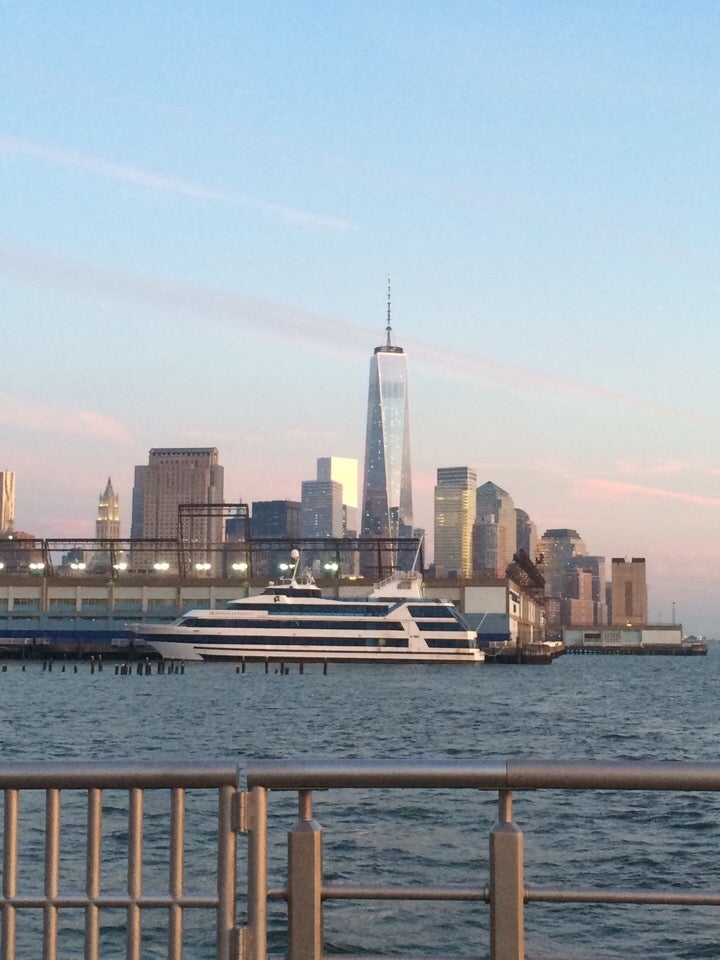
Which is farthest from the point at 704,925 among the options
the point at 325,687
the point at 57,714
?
the point at 325,687

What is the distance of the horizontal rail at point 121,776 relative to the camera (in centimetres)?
478

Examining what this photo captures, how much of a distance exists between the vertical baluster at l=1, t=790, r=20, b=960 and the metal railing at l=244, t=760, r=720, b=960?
37.2 inches

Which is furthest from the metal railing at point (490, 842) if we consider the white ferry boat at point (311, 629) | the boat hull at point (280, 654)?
the white ferry boat at point (311, 629)

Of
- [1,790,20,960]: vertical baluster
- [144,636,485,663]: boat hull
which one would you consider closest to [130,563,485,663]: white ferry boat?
[144,636,485,663]: boat hull

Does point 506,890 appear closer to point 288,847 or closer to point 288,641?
point 288,847

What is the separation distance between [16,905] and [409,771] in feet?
5.41

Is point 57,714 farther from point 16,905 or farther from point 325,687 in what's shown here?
point 16,905

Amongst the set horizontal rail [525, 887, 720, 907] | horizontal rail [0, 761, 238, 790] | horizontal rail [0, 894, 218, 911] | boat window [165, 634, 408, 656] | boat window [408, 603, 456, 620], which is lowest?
boat window [165, 634, 408, 656]

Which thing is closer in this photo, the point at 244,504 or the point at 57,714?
the point at 57,714

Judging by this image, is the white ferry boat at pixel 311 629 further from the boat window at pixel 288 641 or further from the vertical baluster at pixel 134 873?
the vertical baluster at pixel 134 873

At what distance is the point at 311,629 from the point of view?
113 meters

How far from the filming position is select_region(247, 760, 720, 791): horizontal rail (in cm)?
473

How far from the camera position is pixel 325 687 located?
8338 cm

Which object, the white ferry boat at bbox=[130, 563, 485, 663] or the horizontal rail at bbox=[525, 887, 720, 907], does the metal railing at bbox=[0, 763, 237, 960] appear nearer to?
the horizontal rail at bbox=[525, 887, 720, 907]
